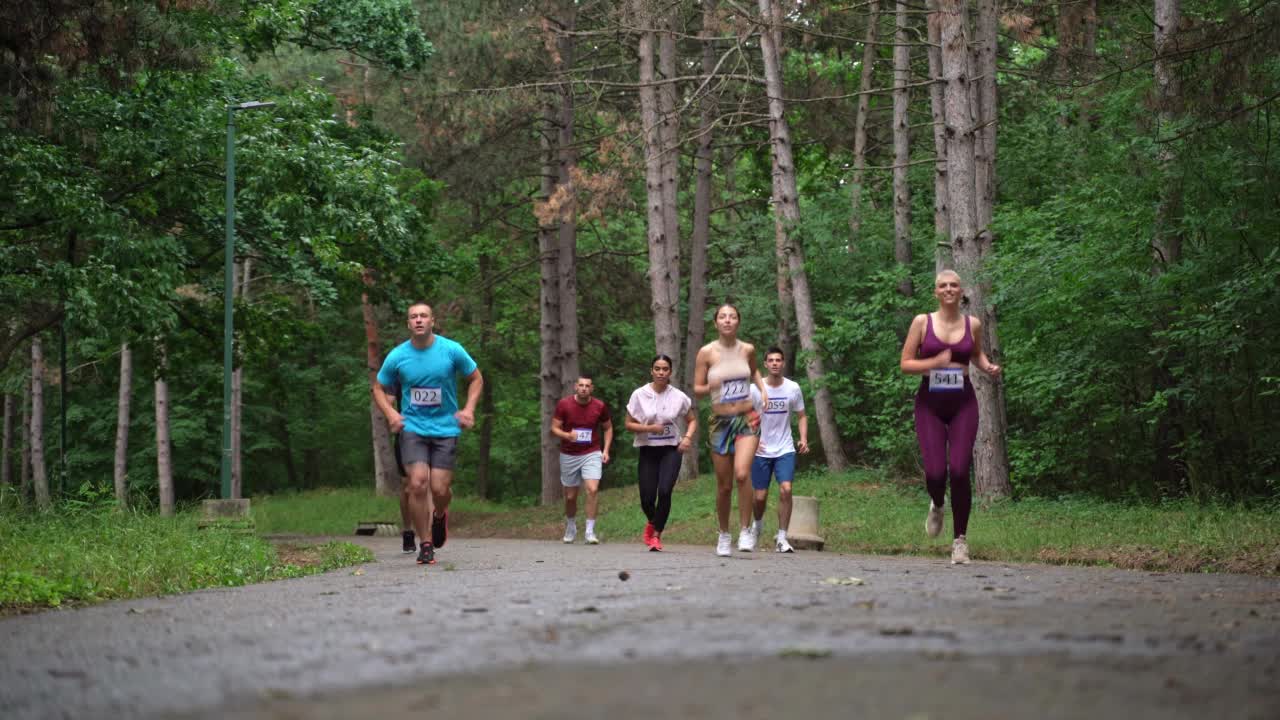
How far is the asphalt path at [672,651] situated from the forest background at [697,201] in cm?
718

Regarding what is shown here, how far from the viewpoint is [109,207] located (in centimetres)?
2261

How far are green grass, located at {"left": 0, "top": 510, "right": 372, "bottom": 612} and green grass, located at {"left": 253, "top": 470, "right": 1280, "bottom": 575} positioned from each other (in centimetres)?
622

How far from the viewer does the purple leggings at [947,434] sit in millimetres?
11336

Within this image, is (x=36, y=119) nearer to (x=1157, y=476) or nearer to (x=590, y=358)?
(x=1157, y=476)

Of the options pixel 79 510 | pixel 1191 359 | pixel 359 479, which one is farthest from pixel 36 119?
pixel 359 479

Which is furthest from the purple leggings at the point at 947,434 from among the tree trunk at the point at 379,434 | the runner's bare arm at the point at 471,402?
the tree trunk at the point at 379,434

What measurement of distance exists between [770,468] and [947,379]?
4187 millimetres

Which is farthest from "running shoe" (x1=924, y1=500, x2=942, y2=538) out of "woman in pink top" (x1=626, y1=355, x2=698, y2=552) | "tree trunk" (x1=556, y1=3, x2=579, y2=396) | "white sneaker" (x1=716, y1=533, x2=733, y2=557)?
"tree trunk" (x1=556, y1=3, x2=579, y2=396)

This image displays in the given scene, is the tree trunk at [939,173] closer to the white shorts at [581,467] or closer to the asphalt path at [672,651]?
the white shorts at [581,467]

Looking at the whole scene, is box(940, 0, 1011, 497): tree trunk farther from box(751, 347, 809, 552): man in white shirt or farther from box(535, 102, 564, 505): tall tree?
box(535, 102, 564, 505): tall tree

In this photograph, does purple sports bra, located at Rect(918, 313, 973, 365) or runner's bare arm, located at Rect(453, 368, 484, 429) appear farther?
runner's bare arm, located at Rect(453, 368, 484, 429)

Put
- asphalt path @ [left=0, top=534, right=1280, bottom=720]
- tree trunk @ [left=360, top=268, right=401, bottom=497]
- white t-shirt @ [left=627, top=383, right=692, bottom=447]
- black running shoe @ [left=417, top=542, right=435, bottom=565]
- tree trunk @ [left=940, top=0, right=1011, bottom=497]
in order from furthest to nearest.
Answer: tree trunk @ [left=360, top=268, right=401, bottom=497] < tree trunk @ [left=940, top=0, right=1011, bottom=497] < white t-shirt @ [left=627, top=383, right=692, bottom=447] < black running shoe @ [left=417, top=542, right=435, bottom=565] < asphalt path @ [left=0, top=534, right=1280, bottom=720]

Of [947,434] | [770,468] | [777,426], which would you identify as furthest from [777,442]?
[947,434]

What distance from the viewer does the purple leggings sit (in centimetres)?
1134
